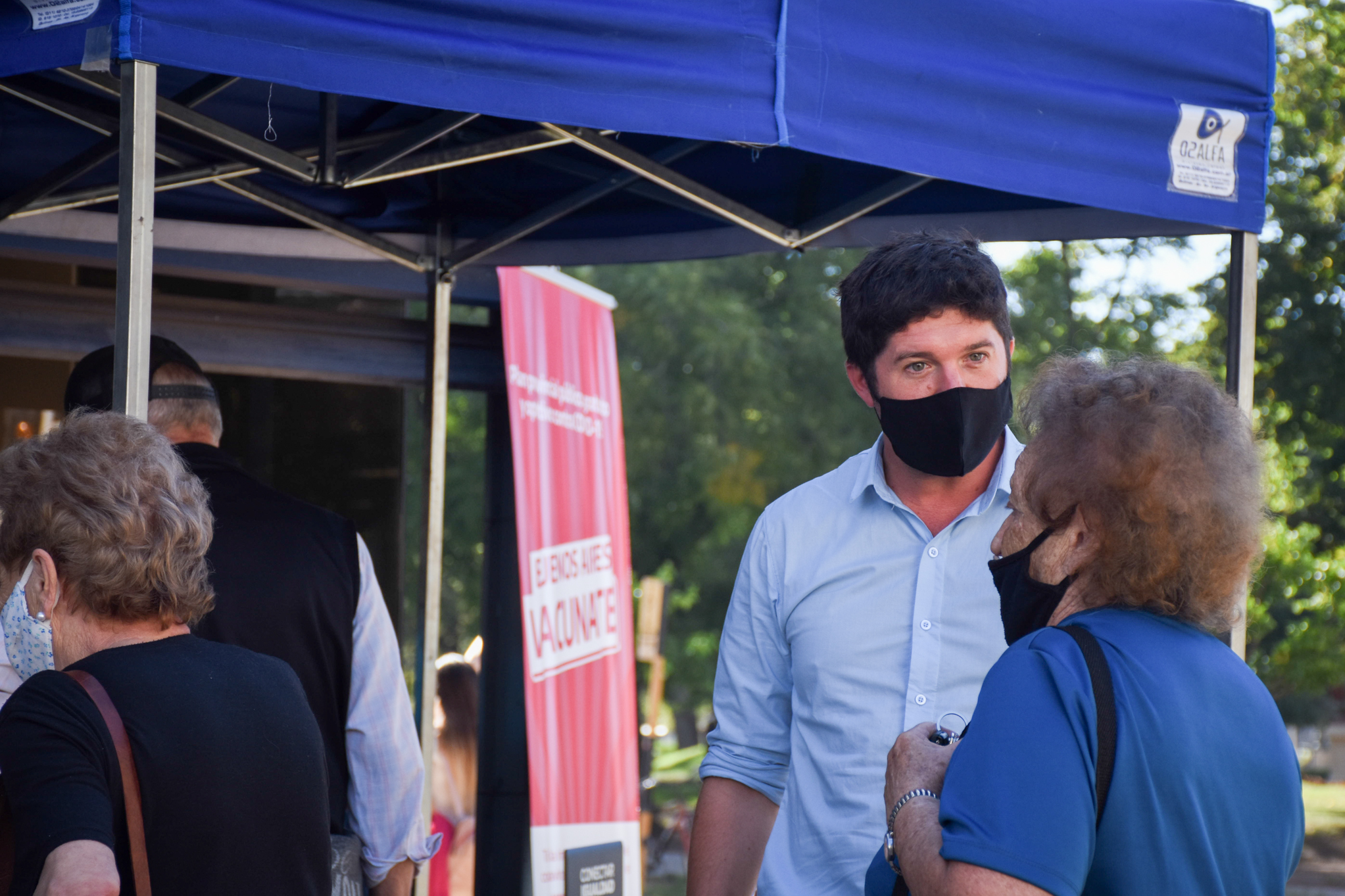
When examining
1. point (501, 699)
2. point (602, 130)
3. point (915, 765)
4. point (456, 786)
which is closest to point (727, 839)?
point (915, 765)

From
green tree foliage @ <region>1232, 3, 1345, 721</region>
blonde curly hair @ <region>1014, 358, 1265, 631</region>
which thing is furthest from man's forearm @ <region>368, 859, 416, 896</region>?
green tree foliage @ <region>1232, 3, 1345, 721</region>

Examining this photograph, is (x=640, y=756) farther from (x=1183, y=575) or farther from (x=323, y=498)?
(x=1183, y=575)

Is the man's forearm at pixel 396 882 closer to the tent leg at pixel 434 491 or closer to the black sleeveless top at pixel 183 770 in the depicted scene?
the black sleeveless top at pixel 183 770

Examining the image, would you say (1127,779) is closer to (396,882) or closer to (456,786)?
(396,882)

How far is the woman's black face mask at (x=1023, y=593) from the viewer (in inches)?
57.2

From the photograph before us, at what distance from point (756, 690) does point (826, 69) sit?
3.48 feet

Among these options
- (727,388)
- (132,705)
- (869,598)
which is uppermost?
(727,388)

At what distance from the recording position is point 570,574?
463 centimetres

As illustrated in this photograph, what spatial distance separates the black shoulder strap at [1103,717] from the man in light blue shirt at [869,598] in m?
0.71

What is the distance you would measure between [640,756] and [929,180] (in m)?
10.7

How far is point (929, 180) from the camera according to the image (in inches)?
128

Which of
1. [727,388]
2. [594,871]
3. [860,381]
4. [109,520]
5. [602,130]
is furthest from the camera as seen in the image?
[727,388]

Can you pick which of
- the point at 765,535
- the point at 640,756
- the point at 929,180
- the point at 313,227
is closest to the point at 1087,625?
the point at 765,535

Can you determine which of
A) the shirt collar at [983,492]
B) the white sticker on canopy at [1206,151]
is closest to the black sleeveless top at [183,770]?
the shirt collar at [983,492]
